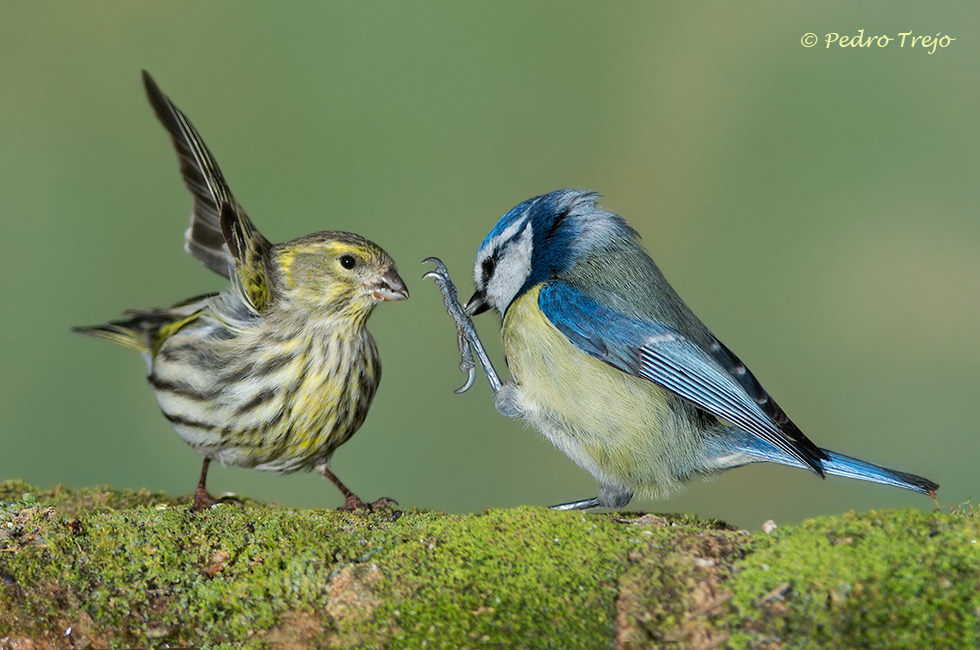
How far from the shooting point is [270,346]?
12.0 feet

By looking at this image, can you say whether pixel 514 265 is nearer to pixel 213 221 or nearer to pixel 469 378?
pixel 469 378

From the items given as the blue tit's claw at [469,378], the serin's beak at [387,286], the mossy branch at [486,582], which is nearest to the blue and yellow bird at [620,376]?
the blue tit's claw at [469,378]

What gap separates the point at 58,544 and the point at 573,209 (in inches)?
92.3

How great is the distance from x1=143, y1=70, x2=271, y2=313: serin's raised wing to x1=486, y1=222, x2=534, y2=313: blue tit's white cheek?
3.23ft

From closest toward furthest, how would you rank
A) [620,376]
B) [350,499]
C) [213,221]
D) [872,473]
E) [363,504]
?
[872,473] → [620,376] → [363,504] → [350,499] → [213,221]

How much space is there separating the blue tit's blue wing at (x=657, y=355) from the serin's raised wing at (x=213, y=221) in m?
1.23

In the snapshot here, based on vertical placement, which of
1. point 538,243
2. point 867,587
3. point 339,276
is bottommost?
point 867,587

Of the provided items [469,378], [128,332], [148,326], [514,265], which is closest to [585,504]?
[469,378]

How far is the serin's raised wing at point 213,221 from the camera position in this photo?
11.3ft

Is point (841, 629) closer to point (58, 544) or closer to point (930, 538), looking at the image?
point (930, 538)

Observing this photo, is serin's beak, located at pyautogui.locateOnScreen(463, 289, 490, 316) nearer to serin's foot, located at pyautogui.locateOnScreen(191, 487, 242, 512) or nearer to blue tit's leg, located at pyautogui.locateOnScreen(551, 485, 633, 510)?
blue tit's leg, located at pyautogui.locateOnScreen(551, 485, 633, 510)

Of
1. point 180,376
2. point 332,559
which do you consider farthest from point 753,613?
point 180,376

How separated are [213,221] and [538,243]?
1410mm

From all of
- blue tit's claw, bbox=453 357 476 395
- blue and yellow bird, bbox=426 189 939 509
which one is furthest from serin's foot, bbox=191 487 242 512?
blue and yellow bird, bbox=426 189 939 509
